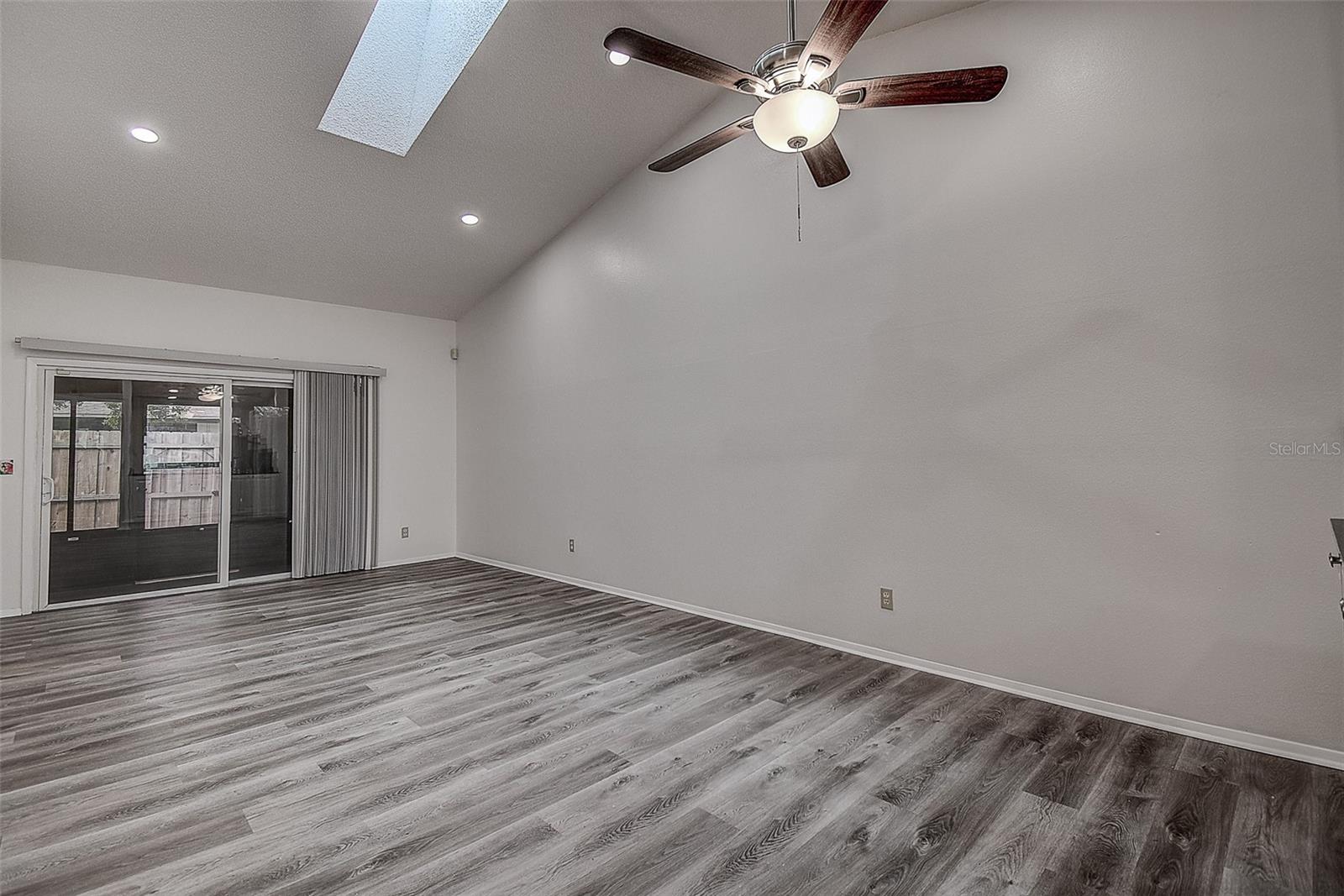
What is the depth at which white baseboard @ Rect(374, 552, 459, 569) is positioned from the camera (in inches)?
271

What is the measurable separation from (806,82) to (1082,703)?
2992 mm

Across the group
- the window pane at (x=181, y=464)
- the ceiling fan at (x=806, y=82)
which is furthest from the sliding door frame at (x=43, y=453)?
the ceiling fan at (x=806, y=82)

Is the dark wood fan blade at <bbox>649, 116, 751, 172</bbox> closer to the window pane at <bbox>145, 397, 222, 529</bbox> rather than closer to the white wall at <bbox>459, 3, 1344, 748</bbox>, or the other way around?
the white wall at <bbox>459, 3, 1344, 748</bbox>

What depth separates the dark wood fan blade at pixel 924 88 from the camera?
2.10 meters

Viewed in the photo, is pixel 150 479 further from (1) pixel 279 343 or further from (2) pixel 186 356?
(1) pixel 279 343

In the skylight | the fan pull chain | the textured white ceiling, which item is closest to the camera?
the textured white ceiling

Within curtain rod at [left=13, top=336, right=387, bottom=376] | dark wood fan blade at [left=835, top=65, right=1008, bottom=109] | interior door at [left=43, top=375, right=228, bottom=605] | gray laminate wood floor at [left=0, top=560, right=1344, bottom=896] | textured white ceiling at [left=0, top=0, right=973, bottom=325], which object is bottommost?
gray laminate wood floor at [left=0, top=560, right=1344, bottom=896]

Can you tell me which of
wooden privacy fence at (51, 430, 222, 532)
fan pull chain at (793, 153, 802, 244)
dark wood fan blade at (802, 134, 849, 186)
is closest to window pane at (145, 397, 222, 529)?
wooden privacy fence at (51, 430, 222, 532)

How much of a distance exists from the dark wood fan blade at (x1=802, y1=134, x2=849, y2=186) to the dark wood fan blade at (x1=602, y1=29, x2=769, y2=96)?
34cm

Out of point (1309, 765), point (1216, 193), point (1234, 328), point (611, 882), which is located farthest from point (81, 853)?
point (1216, 193)

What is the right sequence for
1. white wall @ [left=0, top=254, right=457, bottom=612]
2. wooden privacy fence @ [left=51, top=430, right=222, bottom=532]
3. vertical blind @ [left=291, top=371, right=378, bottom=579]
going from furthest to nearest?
vertical blind @ [left=291, top=371, right=378, bottom=579] → wooden privacy fence @ [left=51, top=430, right=222, bottom=532] → white wall @ [left=0, top=254, right=457, bottom=612]

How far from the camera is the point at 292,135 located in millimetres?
4035

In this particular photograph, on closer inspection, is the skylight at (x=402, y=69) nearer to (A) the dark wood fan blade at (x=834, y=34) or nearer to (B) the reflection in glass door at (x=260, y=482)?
(A) the dark wood fan blade at (x=834, y=34)

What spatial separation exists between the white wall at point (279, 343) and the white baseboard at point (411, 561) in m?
0.03
